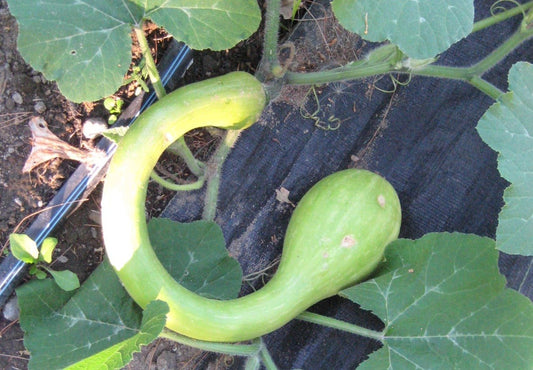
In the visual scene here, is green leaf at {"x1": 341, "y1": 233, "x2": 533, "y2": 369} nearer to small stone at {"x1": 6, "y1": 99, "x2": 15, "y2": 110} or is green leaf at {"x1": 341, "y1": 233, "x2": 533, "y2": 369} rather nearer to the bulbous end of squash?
the bulbous end of squash

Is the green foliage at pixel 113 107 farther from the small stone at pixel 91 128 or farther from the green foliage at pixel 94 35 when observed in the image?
the green foliage at pixel 94 35

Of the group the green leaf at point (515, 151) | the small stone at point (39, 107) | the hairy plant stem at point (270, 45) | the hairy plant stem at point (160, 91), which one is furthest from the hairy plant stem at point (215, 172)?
the green leaf at point (515, 151)

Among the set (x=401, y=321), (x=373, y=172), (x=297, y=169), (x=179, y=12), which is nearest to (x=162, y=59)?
(x=179, y=12)

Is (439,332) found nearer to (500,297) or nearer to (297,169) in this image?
(500,297)

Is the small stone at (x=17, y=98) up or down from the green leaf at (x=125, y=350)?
up

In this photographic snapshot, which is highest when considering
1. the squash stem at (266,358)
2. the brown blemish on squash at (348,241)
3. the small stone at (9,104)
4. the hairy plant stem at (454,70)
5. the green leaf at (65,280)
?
the hairy plant stem at (454,70)

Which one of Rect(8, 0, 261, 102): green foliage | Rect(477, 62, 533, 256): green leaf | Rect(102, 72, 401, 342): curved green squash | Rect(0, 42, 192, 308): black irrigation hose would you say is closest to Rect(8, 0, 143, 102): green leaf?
Rect(8, 0, 261, 102): green foliage
